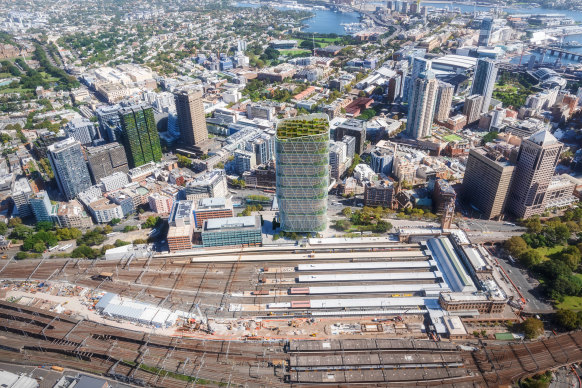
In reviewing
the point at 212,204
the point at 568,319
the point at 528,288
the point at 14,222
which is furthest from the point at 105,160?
the point at 568,319

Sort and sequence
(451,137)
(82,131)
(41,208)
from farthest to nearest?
(451,137)
(82,131)
(41,208)

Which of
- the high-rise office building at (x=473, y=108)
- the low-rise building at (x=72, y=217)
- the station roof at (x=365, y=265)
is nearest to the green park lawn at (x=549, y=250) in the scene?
the station roof at (x=365, y=265)

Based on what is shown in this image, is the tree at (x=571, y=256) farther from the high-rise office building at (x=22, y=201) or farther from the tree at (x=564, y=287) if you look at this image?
the high-rise office building at (x=22, y=201)

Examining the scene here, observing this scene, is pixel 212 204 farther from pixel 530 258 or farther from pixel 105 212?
pixel 530 258

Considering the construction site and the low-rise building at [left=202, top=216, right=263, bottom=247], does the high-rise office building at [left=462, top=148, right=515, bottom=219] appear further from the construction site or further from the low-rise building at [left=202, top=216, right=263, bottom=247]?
the low-rise building at [left=202, top=216, right=263, bottom=247]

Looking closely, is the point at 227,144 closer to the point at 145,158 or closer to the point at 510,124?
the point at 145,158
